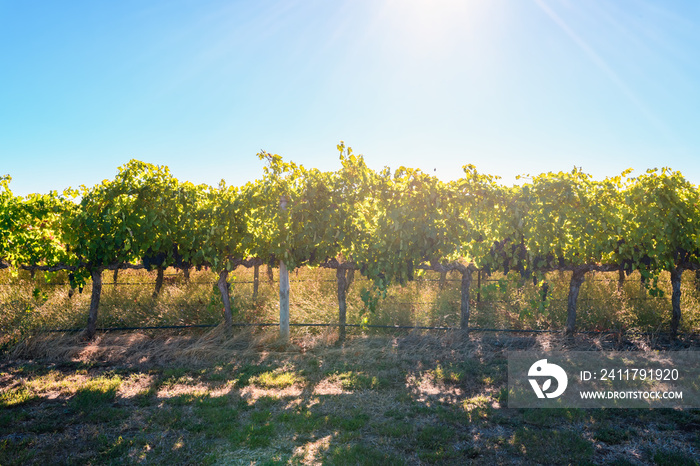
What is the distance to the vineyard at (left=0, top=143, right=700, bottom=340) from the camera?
25.0 feet

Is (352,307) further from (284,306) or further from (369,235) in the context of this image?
(369,235)

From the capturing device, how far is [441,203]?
770 centimetres

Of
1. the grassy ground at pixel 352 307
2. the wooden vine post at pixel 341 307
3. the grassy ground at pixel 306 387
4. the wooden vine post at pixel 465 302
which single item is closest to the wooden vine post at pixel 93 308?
the grassy ground at pixel 306 387

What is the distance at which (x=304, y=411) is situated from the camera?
18.0 ft

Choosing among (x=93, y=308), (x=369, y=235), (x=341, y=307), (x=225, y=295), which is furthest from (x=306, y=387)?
(x=93, y=308)

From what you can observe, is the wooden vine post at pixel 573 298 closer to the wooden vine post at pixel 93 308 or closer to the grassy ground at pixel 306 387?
the grassy ground at pixel 306 387

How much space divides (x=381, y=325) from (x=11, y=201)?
29.0 feet

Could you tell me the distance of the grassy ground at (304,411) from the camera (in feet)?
14.5

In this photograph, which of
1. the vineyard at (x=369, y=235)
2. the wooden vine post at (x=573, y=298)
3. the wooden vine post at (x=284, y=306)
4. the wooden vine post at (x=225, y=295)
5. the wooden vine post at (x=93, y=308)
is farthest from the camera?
the wooden vine post at (x=225, y=295)

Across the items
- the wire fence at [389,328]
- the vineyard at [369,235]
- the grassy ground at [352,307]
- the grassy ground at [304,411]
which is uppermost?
the vineyard at [369,235]

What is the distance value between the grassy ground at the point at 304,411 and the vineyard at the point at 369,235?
116cm

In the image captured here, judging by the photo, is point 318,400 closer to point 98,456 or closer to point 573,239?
point 98,456

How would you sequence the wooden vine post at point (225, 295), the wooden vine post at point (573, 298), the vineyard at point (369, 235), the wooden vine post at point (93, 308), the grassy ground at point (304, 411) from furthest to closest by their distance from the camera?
the wooden vine post at point (225, 295) → the wooden vine post at point (93, 308) → the wooden vine post at point (573, 298) → the vineyard at point (369, 235) → the grassy ground at point (304, 411)

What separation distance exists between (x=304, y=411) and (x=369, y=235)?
12.0 feet
